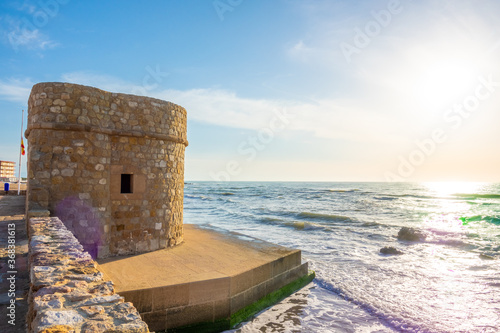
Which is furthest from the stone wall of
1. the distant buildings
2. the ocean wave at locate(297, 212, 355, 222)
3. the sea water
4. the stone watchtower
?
the distant buildings

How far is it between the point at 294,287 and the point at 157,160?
15.8ft

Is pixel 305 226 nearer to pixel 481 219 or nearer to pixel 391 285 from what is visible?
pixel 391 285

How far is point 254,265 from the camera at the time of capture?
6.83 meters

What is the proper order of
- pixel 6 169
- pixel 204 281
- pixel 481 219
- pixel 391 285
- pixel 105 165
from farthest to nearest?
pixel 6 169 → pixel 481 219 → pixel 391 285 → pixel 105 165 → pixel 204 281

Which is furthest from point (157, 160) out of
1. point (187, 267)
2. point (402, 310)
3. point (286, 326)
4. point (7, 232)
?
point (402, 310)

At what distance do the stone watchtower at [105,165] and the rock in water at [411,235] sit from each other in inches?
481

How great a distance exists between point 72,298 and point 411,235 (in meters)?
16.2

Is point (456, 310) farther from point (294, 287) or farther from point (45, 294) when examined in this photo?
point (45, 294)

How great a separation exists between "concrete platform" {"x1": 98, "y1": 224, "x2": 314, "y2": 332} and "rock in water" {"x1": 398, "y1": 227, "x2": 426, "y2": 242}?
9.17 meters

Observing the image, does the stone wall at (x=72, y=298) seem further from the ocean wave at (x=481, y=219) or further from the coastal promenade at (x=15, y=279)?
Result: the ocean wave at (x=481, y=219)

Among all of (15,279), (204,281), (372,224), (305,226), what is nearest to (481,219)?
(372,224)

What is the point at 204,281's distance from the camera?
18.5 ft

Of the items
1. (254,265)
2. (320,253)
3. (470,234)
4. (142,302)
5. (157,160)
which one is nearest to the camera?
(142,302)

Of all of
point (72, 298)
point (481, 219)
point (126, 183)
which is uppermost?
point (126, 183)
